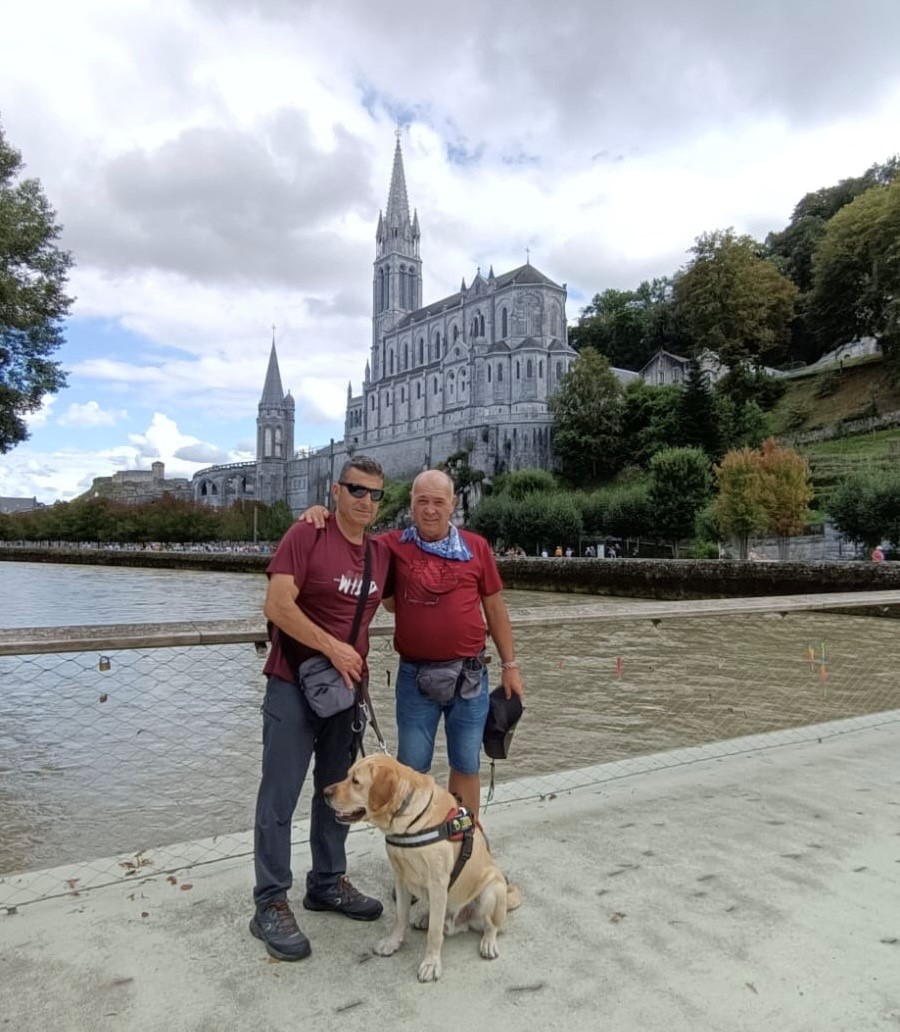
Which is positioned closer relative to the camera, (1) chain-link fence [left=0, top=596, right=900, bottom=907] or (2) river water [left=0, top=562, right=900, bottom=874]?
(1) chain-link fence [left=0, top=596, right=900, bottom=907]

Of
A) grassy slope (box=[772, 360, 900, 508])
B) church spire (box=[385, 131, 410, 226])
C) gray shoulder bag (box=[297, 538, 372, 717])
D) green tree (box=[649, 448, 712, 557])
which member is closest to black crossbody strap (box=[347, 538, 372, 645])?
gray shoulder bag (box=[297, 538, 372, 717])

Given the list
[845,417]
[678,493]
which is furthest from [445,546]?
[845,417]

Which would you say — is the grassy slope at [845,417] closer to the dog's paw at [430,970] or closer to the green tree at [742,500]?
the green tree at [742,500]

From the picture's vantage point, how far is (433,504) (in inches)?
114

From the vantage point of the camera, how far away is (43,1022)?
6.88ft

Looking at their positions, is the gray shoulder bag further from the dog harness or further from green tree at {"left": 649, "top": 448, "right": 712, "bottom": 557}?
green tree at {"left": 649, "top": 448, "right": 712, "bottom": 557}

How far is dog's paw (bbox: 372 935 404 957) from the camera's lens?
2.49 metres

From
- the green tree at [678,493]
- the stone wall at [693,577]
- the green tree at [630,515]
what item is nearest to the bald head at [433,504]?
the stone wall at [693,577]

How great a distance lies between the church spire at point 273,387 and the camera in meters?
120

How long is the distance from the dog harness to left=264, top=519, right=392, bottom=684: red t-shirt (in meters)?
0.64

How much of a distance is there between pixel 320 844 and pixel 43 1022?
3.16ft

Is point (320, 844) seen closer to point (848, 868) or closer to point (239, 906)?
point (239, 906)

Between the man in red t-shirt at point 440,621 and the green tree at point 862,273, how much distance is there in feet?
156

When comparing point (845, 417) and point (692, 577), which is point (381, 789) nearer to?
point (692, 577)
